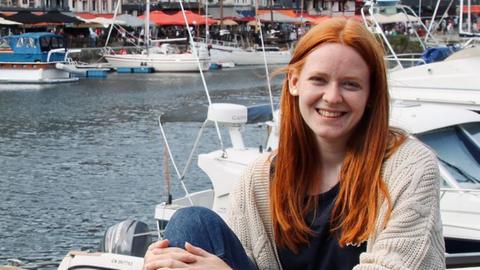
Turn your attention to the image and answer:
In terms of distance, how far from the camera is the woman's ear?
2862 millimetres

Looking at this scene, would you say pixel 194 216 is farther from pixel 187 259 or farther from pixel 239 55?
pixel 239 55

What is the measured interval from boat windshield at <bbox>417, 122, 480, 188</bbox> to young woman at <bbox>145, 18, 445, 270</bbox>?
474 centimetres

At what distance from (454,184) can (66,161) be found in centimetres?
1414

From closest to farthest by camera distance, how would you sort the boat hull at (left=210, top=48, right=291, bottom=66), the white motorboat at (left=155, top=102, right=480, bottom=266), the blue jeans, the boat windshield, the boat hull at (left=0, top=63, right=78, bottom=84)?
the blue jeans → the white motorboat at (left=155, top=102, right=480, bottom=266) → the boat windshield → the boat hull at (left=0, top=63, right=78, bottom=84) → the boat hull at (left=210, top=48, right=291, bottom=66)

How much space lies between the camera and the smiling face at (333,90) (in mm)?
2721

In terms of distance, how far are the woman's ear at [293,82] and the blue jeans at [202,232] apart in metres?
0.46

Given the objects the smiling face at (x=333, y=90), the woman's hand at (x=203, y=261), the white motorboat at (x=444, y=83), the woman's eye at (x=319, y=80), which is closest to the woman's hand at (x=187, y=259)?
the woman's hand at (x=203, y=261)

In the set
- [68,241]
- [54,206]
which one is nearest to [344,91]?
[68,241]

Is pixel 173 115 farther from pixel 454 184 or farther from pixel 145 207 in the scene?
pixel 145 207

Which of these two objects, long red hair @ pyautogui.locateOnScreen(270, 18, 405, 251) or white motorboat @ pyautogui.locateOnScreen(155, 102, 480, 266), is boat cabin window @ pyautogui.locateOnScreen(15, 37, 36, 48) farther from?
long red hair @ pyautogui.locateOnScreen(270, 18, 405, 251)

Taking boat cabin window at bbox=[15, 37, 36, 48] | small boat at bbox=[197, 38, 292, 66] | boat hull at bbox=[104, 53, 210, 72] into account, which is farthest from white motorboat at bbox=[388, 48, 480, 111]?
small boat at bbox=[197, 38, 292, 66]

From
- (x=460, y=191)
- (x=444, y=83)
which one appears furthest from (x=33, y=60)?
(x=460, y=191)

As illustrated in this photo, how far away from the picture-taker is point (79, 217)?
14539 millimetres

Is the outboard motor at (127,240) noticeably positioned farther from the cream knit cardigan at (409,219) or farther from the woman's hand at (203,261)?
the cream knit cardigan at (409,219)
